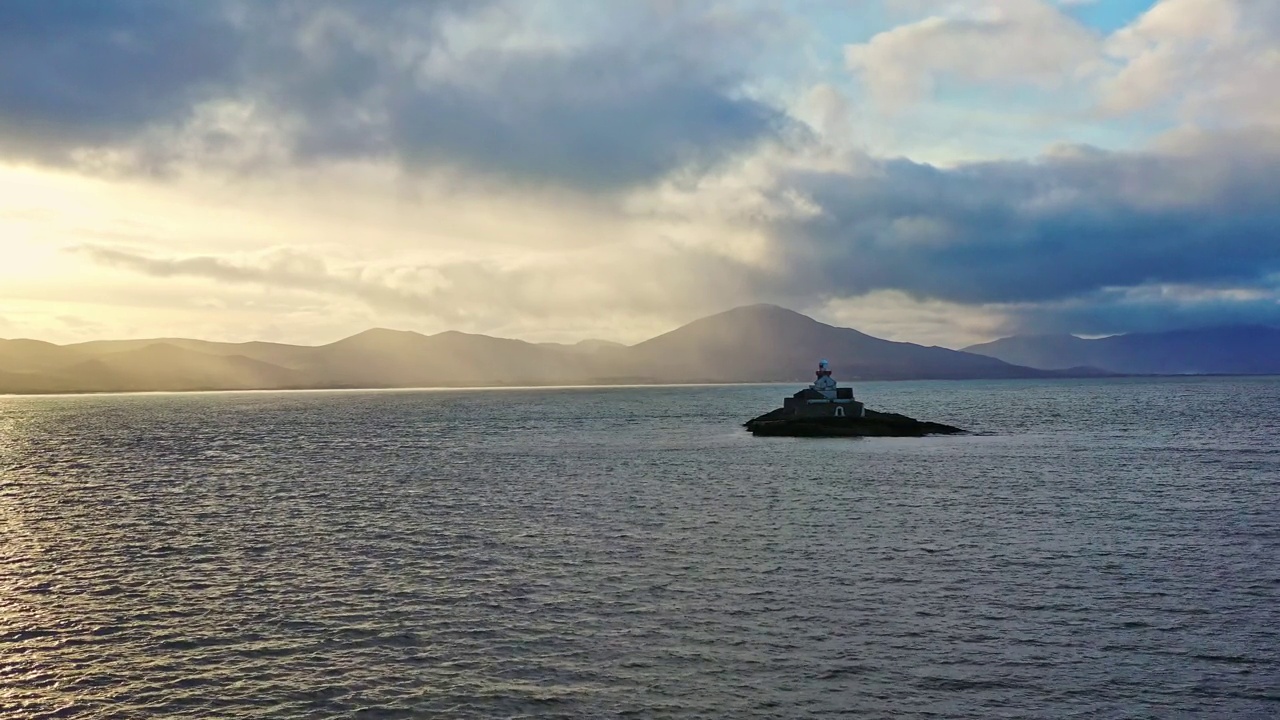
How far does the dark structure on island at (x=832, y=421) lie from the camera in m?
116

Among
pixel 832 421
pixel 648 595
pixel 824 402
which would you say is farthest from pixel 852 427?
pixel 648 595

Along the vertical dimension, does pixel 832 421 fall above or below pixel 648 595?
above

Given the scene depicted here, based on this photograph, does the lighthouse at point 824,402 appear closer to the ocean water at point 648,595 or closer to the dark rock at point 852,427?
the dark rock at point 852,427

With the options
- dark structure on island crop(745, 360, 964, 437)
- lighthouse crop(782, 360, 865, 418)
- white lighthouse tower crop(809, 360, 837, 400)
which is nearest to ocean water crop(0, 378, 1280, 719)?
dark structure on island crop(745, 360, 964, 437)

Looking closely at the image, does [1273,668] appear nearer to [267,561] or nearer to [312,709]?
[312,709]

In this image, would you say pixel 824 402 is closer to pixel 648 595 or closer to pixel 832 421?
pixel 832 421

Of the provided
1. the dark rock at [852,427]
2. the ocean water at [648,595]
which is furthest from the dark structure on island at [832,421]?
the ocean water at [648,595]

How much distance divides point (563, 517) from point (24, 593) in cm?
2643

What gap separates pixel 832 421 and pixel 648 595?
88.4 meters

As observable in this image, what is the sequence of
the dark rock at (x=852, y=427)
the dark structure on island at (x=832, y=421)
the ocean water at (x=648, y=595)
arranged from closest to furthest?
the ocean water at (x=648, y=595) → the dark rock at (x=852, y=427) → the dark structure on island at (x=832, y=421)

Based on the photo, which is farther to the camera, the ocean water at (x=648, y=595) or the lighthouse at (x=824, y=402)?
the lighthouse at (x=824, y=402)

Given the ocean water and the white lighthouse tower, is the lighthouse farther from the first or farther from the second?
the ocean water

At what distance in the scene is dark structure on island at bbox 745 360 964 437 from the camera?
116 m

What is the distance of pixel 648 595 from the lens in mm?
32688
